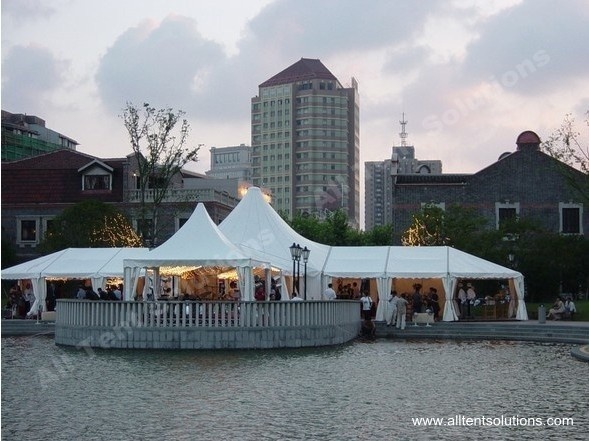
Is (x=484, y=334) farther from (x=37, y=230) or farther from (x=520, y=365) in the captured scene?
(x=37, y=230)

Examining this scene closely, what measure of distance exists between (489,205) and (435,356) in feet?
101

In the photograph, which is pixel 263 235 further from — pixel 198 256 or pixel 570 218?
pixel 570 218

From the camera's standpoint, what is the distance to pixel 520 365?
2084cm

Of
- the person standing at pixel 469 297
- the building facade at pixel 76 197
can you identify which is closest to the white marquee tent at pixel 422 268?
the person standing at pixel 469 297

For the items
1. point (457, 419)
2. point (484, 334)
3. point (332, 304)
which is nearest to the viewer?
point (457, 419)

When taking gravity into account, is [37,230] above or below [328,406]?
above

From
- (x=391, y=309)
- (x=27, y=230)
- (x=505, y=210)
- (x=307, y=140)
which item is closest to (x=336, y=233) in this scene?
(x=505, y=210)

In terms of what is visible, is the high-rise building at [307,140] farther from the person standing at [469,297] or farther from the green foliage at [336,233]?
the person standing at [469,297]

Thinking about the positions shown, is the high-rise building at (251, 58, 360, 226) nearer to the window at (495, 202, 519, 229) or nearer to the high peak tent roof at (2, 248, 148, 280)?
the window at (495, 202, 519, 229)

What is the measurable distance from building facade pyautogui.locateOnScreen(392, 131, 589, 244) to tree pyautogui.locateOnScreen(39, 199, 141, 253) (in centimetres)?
1514

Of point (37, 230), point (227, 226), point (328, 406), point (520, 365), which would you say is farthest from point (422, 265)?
point (37, 230)

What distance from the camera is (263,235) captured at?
111 feet

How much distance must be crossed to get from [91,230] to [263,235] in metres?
15.5

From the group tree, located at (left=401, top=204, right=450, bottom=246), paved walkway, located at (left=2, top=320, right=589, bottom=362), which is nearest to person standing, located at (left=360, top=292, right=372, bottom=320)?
paved walkway, located at (left=2, top=320, right=589, bottom=362)
